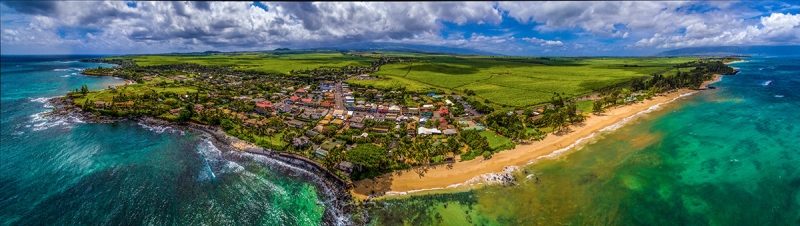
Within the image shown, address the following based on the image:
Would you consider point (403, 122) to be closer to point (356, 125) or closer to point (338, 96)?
point (356, 125)

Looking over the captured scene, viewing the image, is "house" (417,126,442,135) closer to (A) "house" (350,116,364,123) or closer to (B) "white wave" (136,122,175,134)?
(A) "house" (350,116,364,123)

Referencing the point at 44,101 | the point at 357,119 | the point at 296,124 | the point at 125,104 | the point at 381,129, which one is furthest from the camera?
the point at 44,101

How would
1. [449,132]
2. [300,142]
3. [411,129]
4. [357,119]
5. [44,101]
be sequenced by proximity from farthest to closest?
[44,101]
[357,119]
[411,129]
[449,132]
[300,142]

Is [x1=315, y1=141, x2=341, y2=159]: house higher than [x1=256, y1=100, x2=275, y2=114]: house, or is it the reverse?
[x1=256, y1=100, x2=275, y2=114]: house

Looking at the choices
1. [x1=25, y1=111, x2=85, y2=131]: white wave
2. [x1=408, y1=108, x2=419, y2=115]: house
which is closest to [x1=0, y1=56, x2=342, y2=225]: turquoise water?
[x1=25, y1=111, x2=85, y2=131]: white wave

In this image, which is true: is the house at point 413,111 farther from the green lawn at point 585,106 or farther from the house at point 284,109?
the green lawn at point 585,106

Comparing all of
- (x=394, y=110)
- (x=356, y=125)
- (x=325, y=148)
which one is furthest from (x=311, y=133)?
(x=394, y=110)
